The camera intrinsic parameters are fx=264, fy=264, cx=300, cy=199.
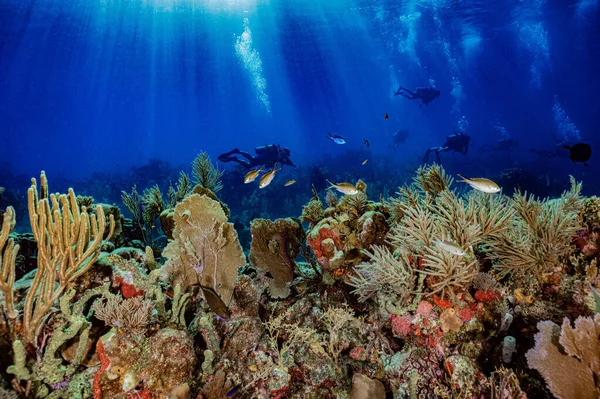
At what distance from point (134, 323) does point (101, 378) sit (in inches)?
22.2

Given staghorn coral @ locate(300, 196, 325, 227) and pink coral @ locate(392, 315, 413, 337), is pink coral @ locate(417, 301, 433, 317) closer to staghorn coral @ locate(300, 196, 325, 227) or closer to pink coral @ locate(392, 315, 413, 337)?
pink coral @ locate(392, 315, 413, 337)

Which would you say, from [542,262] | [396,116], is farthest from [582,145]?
[396,116]

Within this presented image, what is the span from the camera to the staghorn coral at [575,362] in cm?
208

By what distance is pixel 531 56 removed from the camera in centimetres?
4884

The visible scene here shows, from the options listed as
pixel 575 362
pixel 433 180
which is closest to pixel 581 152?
pixel 433 180

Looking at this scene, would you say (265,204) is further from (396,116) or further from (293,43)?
(396,116)

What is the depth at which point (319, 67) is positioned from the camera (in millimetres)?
47969

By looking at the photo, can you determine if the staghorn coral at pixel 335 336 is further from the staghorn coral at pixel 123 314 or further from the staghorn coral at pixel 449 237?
the staghorn coral at pixel 123 314

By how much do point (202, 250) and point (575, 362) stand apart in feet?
13.4

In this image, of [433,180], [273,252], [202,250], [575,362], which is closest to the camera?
[575,362]

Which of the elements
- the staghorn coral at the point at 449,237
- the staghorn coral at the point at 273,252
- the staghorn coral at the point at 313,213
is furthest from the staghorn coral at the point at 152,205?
the staghorn coral at the point at 449,237

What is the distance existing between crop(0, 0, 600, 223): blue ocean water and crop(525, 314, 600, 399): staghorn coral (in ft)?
18.2

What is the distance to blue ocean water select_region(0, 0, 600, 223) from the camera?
2783cm

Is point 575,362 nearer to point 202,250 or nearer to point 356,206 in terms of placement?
point 356,206
